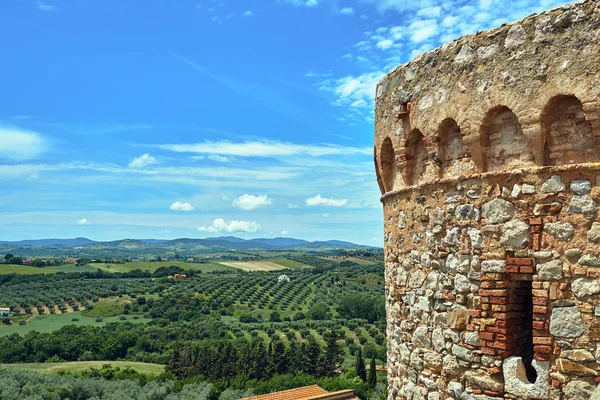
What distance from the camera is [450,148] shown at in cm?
455

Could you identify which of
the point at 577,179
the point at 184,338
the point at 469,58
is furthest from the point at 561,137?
the point at 184,338

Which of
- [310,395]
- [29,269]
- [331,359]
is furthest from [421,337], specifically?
[29,269]

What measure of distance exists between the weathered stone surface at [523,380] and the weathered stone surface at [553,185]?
1.32 m

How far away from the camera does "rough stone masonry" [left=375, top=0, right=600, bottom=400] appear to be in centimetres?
363

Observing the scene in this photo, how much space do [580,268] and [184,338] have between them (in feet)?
197

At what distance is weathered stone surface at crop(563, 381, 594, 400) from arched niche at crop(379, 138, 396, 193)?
2.68 meters

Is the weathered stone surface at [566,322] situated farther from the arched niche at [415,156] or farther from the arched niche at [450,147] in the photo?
the arched niche at [415,156]

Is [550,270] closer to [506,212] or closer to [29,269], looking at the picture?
[506,212]

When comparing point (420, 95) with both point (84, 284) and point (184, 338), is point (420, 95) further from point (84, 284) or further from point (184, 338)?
point (84, 284)

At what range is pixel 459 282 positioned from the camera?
432 centimetres

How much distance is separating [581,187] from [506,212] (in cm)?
58

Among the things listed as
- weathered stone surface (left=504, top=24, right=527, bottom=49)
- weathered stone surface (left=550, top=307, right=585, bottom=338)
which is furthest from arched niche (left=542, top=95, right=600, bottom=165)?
weathered stone surface (left=550, top=307, right=585, bottom=338)

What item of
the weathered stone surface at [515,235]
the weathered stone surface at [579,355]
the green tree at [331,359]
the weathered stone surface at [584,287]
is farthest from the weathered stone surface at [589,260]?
the green tree at [331,359]

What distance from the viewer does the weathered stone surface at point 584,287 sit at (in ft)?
11.7
